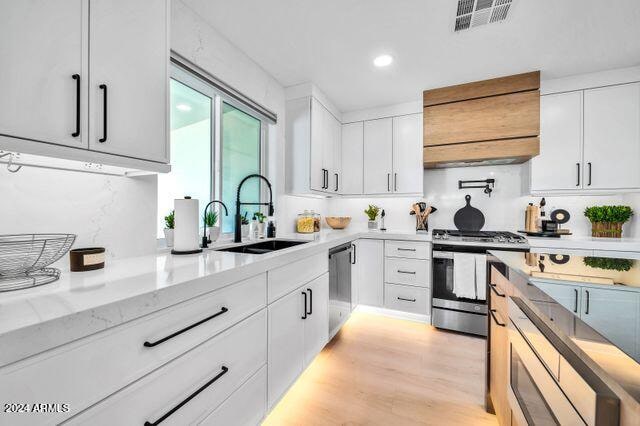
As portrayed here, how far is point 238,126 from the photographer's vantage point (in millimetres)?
2422

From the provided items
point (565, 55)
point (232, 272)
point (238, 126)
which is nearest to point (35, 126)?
point (232, 272)

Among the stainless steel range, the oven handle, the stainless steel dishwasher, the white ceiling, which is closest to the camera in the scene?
the white ceiling

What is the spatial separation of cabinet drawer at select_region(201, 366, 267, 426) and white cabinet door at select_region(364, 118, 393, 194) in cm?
244

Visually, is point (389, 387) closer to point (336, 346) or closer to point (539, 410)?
point (336, 346)

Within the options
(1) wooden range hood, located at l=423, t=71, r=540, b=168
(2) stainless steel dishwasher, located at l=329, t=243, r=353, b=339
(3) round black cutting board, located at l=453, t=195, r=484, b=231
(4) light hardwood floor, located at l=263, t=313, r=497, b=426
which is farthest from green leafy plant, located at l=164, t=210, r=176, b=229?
(3) round black cutting board, located at l=453, t=195, r=484, b=231

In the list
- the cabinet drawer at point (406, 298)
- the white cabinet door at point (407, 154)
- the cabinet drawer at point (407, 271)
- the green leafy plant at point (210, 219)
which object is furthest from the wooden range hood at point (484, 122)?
the green leafy plant at point (210, 219)

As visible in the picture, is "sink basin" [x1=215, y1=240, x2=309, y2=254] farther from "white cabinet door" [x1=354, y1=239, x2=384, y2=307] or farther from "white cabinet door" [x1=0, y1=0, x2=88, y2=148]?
"white cabinet door" [x1=0, y1=0, x2=88, y2=148]

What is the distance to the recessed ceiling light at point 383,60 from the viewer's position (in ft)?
7.44

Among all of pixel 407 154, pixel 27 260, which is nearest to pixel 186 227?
pixel 27 260

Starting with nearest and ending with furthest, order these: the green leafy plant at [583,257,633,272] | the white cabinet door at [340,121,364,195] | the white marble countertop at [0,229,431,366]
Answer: the white marble countertop at [0,229,431,366] < the green leafy plant at [583,257,633,272] < the white cabinet door at [340,121,364,195]

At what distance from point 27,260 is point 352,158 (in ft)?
9.93

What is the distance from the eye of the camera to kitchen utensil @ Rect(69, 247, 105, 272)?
1.07 metres

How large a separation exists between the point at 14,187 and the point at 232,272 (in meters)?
0.89

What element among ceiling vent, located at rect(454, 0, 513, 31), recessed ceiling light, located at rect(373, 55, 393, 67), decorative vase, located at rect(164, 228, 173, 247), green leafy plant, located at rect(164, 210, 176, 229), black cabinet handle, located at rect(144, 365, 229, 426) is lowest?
black cabinet handle, located at rect(144, 365, 229, 426)
